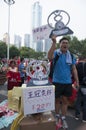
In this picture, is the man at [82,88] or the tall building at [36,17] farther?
the tall building at [36,17]

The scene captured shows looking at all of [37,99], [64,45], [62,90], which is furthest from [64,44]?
[37,99]

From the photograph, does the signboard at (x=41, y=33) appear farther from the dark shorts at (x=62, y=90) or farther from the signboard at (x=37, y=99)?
the signboard at (x=37, y=99)

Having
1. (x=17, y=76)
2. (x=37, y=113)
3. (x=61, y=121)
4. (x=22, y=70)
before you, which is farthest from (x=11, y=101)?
(x=22, y=70)

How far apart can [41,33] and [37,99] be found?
4.38 meters

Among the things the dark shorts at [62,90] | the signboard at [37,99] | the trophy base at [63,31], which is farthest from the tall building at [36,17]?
the signboard at [37,99]

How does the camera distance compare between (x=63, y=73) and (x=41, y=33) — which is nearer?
(x=63, y=73)

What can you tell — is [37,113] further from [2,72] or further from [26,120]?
[2,72]

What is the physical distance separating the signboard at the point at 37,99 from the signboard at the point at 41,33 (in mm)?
3966

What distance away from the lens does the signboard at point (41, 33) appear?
8.09 meters

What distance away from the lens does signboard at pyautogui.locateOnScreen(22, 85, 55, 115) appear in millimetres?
4051

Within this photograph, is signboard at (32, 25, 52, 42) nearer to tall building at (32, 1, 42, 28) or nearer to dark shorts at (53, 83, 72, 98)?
dark shorts at (53, 83, 72, 98)

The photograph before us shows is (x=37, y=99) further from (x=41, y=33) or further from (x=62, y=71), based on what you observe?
(x=41, y=33)

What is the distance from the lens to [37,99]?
13.7 feet

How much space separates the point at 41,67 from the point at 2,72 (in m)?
10.9
